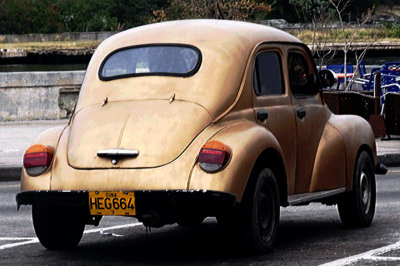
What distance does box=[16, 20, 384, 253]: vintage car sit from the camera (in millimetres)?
8625

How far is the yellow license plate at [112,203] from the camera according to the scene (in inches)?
337

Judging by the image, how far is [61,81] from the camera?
2650cm

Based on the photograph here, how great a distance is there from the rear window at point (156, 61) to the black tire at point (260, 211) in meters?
1.03

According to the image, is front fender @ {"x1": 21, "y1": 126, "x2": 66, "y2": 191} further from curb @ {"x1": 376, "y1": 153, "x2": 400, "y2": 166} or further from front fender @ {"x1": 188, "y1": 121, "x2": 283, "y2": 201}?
curb @ {"x1": 376, "y1": 153, "x2": 400, "y2": 166}

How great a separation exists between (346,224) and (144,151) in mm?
2737

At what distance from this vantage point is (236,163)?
28.2ft

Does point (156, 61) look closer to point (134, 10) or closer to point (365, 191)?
point (365, 191)

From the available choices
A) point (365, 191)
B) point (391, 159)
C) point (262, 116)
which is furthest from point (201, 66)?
point (391, 159)

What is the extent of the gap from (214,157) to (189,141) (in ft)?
1.04

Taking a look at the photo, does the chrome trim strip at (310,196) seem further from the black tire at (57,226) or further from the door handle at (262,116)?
the black tire at (57,226)

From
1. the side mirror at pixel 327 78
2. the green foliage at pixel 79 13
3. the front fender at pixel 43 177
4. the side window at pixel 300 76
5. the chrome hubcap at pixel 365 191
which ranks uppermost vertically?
the side window at pixel 300 76

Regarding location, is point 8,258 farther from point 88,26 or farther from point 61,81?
point 88,26

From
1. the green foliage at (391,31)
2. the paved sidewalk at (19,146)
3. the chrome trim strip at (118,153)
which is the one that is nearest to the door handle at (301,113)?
the chrome trim strip at (118,153)

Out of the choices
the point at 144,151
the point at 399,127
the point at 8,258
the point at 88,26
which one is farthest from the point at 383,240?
the point at 88,26
